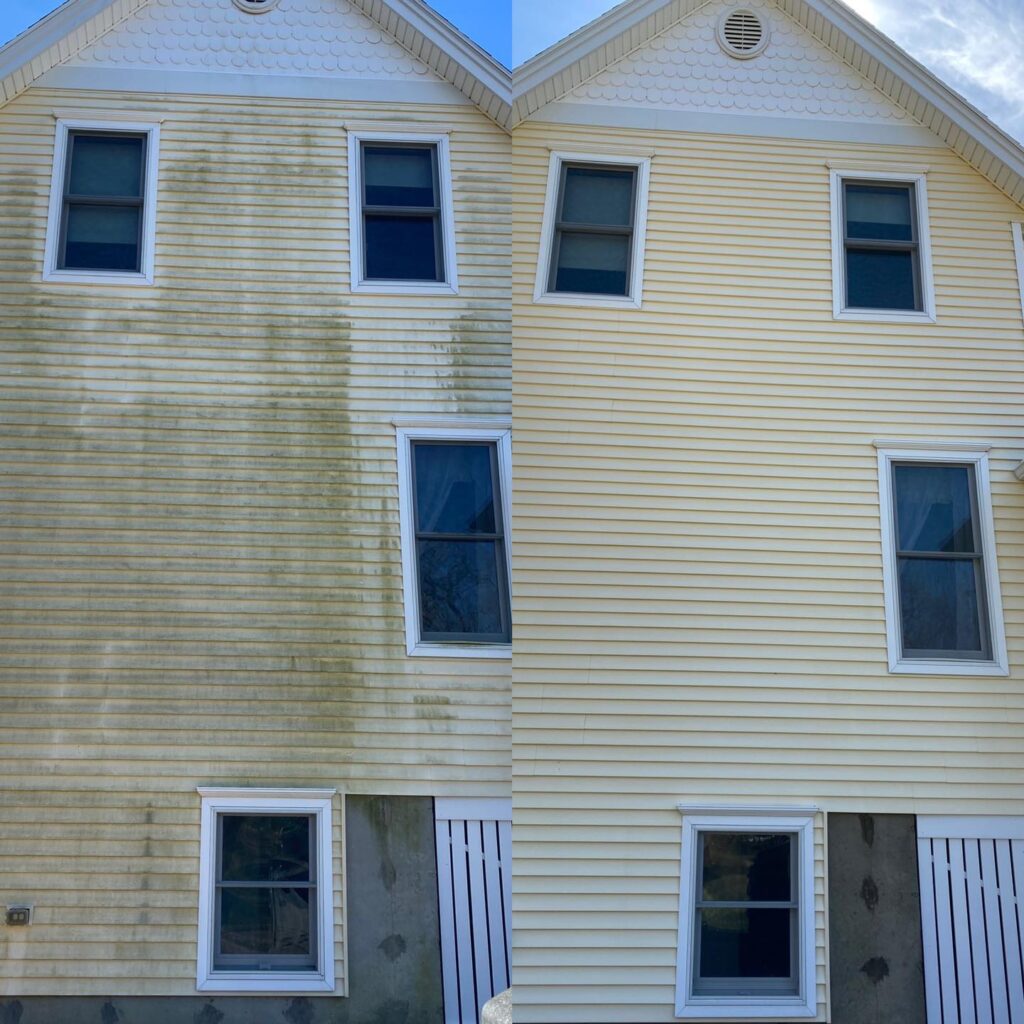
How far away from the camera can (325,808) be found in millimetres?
2549

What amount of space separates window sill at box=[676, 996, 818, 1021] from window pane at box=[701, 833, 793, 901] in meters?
0.23

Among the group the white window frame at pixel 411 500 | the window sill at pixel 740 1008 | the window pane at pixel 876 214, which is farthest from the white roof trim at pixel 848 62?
the window sill at pixel 740 1008

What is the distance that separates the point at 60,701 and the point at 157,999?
629mm

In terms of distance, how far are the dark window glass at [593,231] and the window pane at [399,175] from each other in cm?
52

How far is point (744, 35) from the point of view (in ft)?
10.2

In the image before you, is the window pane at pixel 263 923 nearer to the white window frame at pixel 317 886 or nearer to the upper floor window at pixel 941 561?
the white window frame at pixel 317 886

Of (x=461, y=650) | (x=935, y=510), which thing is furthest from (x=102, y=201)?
(x=935, y=510)

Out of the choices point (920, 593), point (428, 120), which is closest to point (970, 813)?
point (920, 593)

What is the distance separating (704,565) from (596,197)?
1039mm

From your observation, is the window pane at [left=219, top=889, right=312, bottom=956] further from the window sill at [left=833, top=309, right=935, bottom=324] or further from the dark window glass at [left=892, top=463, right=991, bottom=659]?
the window sill at [left=833, top=309, right=935, bottom=324]

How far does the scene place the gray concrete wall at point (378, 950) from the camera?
7.48ft

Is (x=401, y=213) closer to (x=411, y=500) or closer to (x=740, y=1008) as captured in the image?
(x=411, y=500)

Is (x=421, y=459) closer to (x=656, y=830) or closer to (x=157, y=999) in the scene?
(x=656, y=830)

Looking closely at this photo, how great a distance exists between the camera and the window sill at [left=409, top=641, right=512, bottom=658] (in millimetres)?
2689
